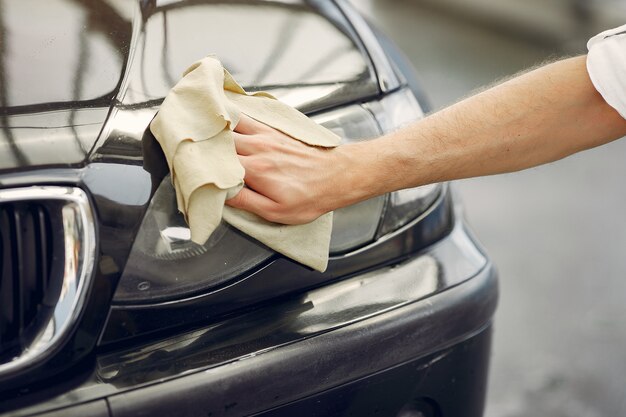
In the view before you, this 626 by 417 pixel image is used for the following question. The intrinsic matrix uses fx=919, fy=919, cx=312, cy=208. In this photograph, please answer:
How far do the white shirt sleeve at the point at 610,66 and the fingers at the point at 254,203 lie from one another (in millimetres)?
722

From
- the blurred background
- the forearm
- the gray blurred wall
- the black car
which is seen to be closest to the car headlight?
the black car

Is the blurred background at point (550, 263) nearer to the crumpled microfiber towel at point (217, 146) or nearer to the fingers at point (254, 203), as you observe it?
the crumpled microfiber towel at point (217, 146)

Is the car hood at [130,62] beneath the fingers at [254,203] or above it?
above

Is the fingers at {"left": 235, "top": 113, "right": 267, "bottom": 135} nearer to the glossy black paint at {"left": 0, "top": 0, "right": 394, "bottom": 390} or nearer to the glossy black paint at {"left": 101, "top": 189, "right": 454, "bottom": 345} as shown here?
the glossy black paint at {"left": 0, "top": 0, "right": 394, "bottom": 390}

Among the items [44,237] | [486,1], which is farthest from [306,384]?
[486,1]

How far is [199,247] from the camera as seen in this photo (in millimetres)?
1779

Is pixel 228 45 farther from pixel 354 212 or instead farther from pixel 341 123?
pixel 354 212

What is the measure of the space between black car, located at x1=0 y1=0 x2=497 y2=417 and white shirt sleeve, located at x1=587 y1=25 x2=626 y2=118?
46 cm

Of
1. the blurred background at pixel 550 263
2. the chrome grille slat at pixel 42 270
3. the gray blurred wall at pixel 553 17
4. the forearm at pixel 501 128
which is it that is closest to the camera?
the chrome grille slat at pixel 42 270

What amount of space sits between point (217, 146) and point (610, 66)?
0.81m

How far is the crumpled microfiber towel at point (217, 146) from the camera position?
170 centimetres

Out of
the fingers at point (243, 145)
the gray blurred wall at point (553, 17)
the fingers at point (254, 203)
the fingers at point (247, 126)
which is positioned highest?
the fingers at point (247, 126)

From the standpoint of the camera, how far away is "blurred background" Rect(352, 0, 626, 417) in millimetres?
3025

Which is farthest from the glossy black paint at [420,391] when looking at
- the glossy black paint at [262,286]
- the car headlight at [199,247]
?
the car headlight at [199,247]
